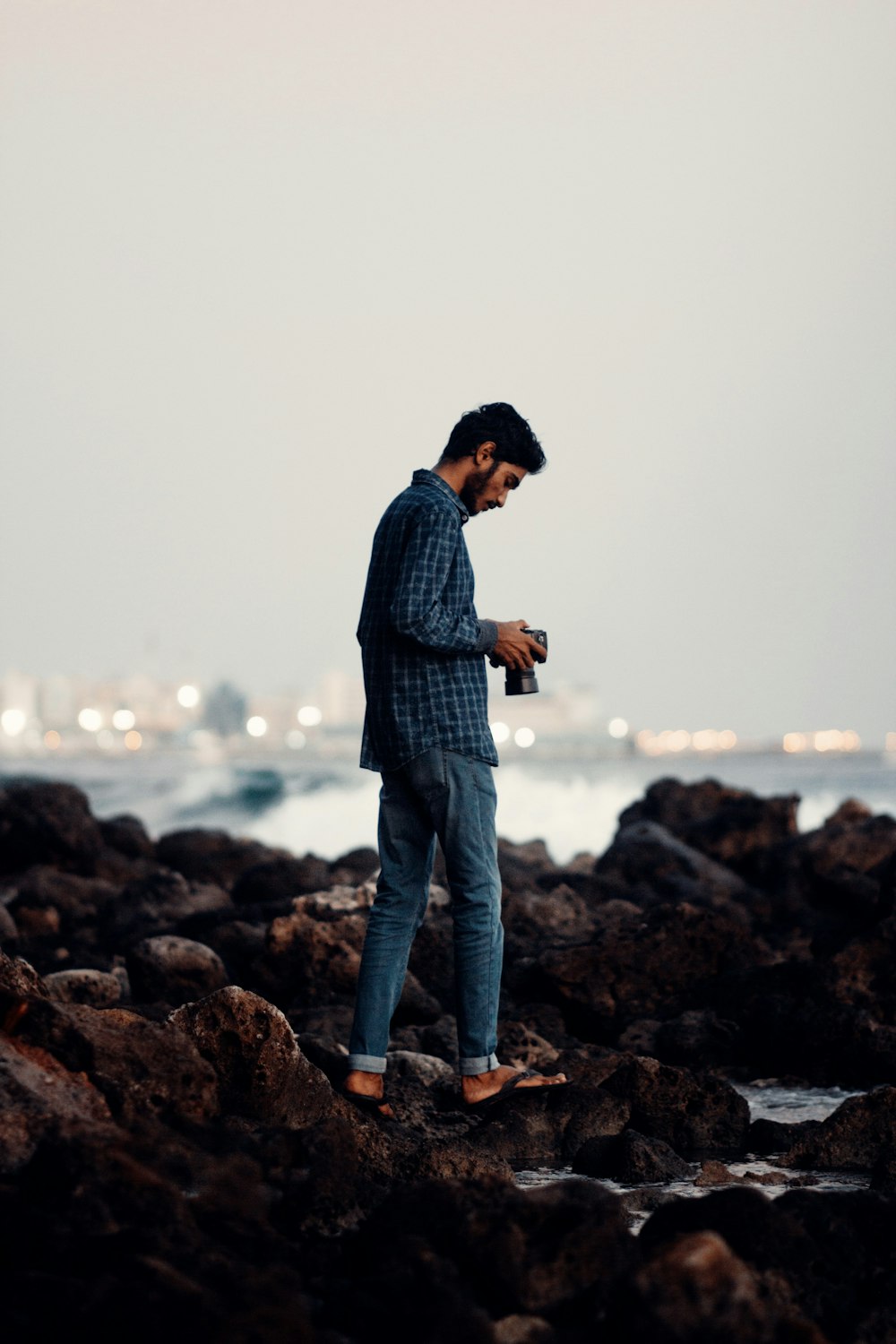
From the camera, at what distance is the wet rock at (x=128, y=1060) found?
380cm

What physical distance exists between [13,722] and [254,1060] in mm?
111526

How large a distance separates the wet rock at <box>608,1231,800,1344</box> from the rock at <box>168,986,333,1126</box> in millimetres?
1750

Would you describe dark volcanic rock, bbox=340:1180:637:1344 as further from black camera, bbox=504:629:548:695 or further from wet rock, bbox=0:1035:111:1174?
black camera, bbox=504:629:548:695

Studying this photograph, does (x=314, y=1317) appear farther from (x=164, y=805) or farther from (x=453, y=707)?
(x=164, y=805)

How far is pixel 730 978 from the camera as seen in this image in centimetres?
705

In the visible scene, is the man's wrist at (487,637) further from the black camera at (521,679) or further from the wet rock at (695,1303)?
the wet rock at (695,1303)

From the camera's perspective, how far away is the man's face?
4715 millimetres

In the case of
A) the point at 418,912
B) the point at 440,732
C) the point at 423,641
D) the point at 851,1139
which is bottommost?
the point at 851,1139

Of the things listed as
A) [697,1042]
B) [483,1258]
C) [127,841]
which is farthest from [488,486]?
[127,841]

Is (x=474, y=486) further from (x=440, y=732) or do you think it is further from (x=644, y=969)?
(x=644, y=969)

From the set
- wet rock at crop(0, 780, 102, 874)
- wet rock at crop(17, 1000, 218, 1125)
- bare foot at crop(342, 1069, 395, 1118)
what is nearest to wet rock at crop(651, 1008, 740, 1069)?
bare foot at crop(342, 1069, 395, 1118)

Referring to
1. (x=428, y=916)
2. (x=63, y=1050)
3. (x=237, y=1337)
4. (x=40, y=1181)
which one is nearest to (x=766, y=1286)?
(x=237, y=1337)

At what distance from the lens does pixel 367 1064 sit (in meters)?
4.62

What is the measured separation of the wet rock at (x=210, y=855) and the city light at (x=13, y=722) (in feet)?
305
